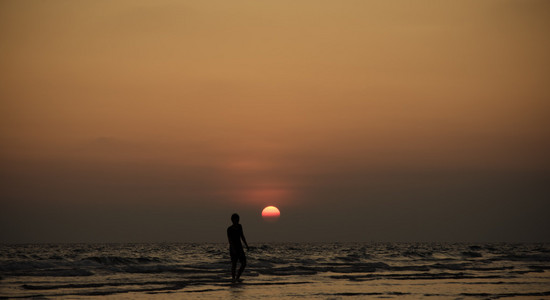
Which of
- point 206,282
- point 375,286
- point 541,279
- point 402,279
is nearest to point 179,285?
point 206,282

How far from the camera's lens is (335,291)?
17031mm

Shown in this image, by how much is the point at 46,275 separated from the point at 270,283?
346 inches

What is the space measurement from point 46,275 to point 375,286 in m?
12.0

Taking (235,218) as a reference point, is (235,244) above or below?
below

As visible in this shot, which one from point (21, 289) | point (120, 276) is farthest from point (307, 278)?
point (21, 289)

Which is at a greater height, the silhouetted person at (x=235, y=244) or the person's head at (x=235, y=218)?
the person's head at (x=235, y=218)

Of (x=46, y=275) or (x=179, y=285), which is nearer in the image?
(x=179, y=285)

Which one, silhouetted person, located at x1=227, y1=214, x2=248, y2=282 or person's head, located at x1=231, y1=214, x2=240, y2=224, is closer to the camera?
silhouetted person, located at x1=227, y1=214, x2=248, y2=282

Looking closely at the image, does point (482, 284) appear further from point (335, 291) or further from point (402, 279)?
point (335, 291)

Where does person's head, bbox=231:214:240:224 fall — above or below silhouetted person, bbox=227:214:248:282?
above

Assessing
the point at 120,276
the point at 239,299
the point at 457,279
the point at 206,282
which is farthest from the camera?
the point at 120,276

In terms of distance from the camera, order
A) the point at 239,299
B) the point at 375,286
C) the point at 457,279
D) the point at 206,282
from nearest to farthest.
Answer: the point at 239,299 < the point at 375,286 < the point at 206,282 < the point at 457,279

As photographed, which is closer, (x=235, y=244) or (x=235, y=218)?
(x=235, y=244)

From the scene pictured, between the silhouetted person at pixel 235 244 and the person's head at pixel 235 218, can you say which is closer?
the silhouetted person at pixel 235 244
